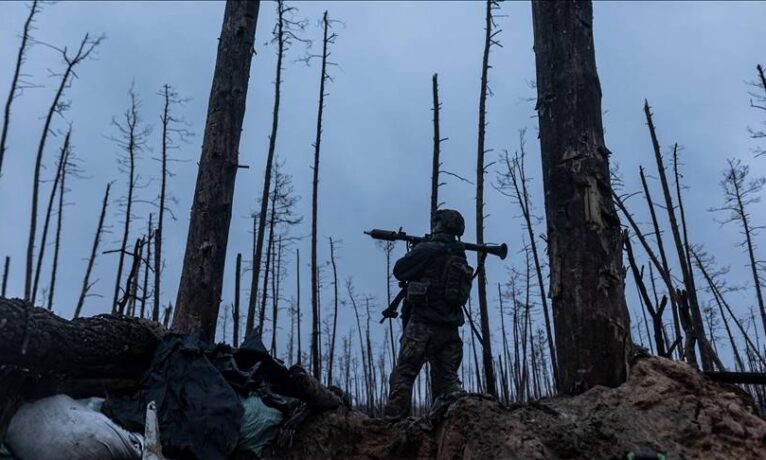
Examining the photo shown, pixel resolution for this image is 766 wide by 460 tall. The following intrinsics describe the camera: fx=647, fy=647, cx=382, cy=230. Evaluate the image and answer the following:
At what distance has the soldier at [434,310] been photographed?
19.1 ft

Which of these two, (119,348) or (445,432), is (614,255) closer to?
(445,432)

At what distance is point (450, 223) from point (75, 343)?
11.8 feet

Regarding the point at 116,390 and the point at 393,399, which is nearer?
the point at 116,390

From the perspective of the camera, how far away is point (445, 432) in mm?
3486

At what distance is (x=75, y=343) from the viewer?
359 centimetres

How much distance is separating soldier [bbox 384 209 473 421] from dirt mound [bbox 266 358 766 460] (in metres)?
2.14

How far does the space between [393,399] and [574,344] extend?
2.44 meters

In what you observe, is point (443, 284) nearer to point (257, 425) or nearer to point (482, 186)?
point (257, 425)

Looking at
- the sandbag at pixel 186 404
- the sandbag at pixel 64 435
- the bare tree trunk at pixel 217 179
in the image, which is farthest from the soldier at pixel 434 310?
the sandbag at pixel 64 435

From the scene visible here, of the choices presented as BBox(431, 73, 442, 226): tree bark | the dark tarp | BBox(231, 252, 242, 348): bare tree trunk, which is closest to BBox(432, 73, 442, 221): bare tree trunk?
BBox(431, 73, 442, 226): tree bark

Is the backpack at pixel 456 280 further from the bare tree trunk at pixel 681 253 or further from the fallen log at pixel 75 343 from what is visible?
the bare tree trunk at pixel 681 253

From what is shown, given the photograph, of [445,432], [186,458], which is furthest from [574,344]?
[186,458]

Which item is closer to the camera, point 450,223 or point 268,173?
point 450,223

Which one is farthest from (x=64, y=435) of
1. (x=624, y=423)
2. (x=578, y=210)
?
(x=578, y=210)
